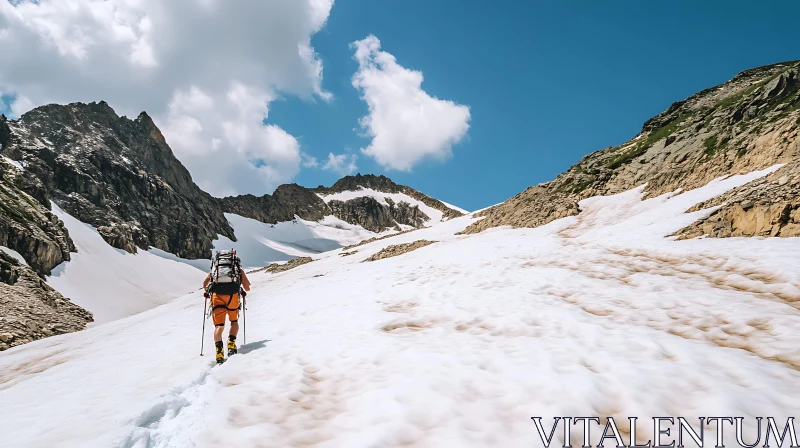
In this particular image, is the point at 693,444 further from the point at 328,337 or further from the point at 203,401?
the point at 328,337

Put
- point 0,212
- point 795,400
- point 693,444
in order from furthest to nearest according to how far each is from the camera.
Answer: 1. point 0,212
2. point 795,400
3. point 693,444

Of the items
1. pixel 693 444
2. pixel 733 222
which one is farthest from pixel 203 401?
pixel 733 222

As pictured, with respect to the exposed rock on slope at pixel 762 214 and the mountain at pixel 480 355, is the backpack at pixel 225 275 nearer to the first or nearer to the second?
the mountain at pixel 480 355

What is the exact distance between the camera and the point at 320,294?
1623cm

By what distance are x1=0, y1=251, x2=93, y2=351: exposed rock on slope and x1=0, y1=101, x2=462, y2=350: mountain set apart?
11 centimetres

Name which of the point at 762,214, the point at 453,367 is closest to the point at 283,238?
→ the point at 762,214

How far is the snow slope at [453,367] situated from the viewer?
4.57m

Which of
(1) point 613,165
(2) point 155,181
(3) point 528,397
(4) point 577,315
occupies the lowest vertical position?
(3) point 528,397

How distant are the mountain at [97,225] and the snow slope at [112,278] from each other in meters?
0.25

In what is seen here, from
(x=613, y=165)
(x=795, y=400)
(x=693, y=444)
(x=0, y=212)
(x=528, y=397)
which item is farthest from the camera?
(x=613, y=165)

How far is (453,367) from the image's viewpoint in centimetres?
621

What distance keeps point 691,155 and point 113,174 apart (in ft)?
385

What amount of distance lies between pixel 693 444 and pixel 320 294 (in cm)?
1414

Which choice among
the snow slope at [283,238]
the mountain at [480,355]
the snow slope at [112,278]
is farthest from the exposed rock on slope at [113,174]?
the mountain at [480,355]
